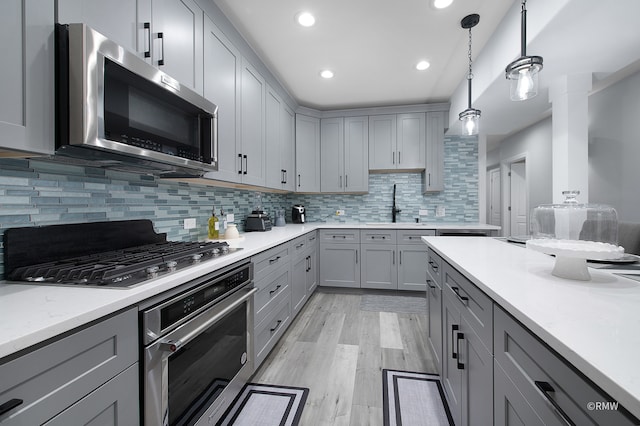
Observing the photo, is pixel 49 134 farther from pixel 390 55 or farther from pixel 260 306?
pixel 390 55

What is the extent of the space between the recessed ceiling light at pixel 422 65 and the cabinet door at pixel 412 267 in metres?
2.01

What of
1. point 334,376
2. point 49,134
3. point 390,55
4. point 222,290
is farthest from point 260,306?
point 390,55

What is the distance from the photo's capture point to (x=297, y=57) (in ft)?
8.64

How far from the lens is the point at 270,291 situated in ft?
6.60

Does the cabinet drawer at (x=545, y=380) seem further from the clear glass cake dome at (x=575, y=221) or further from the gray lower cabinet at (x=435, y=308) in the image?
the gray lower cabinet at (x=435, y=308)

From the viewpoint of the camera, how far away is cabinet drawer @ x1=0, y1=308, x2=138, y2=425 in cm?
57

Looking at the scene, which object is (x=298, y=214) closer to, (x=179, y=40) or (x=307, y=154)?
(x=307, y=154)

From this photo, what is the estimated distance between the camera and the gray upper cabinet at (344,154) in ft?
12.8

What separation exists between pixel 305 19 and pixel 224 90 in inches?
33.3

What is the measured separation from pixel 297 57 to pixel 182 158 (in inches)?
71.5

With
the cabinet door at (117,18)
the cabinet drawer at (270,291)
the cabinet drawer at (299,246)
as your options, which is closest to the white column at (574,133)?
the cabinet drawer at (299,246)

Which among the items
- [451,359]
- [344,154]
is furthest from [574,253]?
[344,154]

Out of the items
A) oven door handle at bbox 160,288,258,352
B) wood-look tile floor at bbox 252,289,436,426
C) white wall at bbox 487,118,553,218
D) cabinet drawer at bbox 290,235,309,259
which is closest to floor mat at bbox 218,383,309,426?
wood-look tile floor at bbox 252,289,436,426

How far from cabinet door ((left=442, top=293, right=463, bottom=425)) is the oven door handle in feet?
3.66
